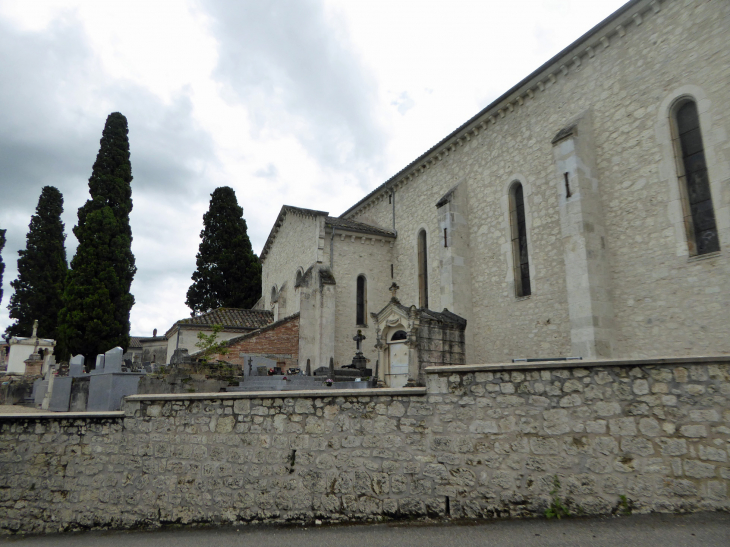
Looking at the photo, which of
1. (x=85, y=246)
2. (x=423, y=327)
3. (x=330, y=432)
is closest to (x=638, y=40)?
(x=423, y=327)

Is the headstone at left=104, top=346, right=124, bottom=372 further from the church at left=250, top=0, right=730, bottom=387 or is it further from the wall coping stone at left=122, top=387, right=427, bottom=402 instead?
the church at left=250, top=0, right=730, bottom=387

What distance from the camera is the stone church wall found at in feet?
31.8

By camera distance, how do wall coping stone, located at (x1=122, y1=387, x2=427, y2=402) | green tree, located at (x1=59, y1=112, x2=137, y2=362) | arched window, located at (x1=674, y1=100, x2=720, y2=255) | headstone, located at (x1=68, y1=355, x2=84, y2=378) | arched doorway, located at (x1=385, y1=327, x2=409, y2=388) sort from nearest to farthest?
wall coping stone, located at (x1=122, y1=387, x2=427, y2=402)
arched window, located at (x1=674, y1=100, x2=720, y2=255)
headstone, located at (x1=68, y1=355, x2=84, y2=378)
arched doorway, located at (x1=385, y1=327, x2=409, y2=388)
green tree, located at (x1=59, y1=112, x2=137, y2=362)

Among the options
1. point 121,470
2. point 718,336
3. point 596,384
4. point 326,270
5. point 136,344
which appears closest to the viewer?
point 596,384

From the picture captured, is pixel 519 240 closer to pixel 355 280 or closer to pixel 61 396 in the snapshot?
pixel 355 280

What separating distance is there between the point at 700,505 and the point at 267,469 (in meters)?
4.90

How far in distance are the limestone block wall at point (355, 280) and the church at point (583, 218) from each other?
223mm

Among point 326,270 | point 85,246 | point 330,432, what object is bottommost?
point 330,432

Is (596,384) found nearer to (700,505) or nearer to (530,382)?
(530,382)

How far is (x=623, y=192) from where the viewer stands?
37.3ft

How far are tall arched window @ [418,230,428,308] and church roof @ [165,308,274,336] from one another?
9.16 metres

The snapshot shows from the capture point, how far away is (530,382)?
5.51 meters

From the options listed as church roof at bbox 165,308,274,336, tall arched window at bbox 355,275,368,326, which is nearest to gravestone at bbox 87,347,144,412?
tall arched window at bbox 355,275,368,326

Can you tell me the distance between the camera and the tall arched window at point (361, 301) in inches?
792
